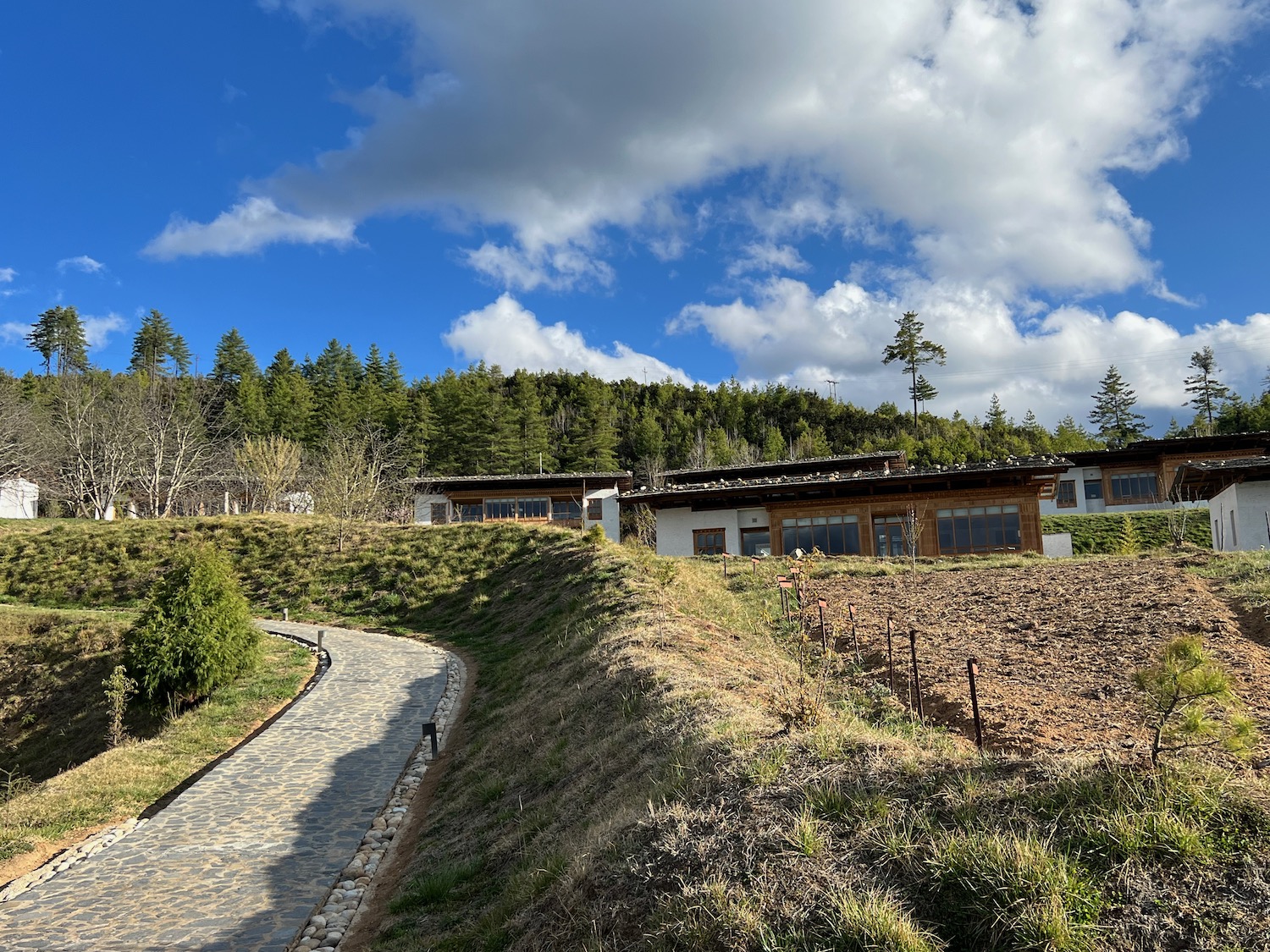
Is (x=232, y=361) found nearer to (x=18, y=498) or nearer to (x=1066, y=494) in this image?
(x=18, y=498)

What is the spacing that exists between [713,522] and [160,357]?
90822 millimetres

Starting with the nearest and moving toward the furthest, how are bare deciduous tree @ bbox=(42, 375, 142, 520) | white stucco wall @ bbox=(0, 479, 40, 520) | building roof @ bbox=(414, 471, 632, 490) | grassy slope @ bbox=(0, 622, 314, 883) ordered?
grassy slope @ bbox=(0, 622, 314, 883)
building roof @ bbox=(414, 471, 632, 490)
bare deciduous tree @ bbox=(42, 375, 142, 520)
white stucco wall @ bbox=(0, 479, 40, 520)

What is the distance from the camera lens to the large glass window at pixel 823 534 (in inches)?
1150

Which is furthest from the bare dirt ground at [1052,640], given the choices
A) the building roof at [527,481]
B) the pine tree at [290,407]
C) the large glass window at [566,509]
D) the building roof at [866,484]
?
the pine tree at [290,407]

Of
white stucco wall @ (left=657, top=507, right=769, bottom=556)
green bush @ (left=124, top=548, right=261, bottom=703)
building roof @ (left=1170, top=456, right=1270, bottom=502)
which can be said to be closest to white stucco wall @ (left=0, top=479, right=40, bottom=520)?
green bush @ (left=124, top=548, right=261, bottom=703)

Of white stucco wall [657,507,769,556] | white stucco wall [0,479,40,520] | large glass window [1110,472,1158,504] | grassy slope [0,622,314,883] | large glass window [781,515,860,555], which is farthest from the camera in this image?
white stucco wall [0,479,40,520]

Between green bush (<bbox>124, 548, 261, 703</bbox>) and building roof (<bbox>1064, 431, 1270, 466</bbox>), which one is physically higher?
building roof (<bbox>1064, 431, 1270, 466</bbox>)

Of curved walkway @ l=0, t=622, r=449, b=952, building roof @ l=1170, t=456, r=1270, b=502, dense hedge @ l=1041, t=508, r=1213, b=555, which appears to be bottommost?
curved walkway @ l=0, t=622, r=449, b=952

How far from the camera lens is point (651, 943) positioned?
15.3ft

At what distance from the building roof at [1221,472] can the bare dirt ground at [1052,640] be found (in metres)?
5.42

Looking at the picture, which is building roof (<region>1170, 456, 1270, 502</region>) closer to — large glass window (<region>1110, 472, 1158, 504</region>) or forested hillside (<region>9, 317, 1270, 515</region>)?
large glass window (<region>1110, 472, 1158, 504</region>)

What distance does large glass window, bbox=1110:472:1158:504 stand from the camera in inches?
1587

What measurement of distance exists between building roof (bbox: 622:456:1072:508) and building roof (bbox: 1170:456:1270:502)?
12.6 feet

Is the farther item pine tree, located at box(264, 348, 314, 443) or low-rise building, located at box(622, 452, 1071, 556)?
pine tree, located at box(264, 348, 314, 443)
